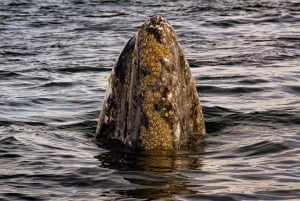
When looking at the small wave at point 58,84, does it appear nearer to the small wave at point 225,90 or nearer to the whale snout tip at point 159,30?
the small wave at point 225,90

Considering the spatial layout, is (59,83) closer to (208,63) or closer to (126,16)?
(208,63)

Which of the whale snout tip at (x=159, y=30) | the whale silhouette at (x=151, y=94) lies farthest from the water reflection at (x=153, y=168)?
the whale snout tip at (x=159, y=30)

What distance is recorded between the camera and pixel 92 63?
14625 millimetres

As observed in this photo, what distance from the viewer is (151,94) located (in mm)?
7578

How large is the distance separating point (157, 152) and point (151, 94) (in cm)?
53

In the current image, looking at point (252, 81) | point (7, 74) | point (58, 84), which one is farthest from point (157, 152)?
point (7, 74)

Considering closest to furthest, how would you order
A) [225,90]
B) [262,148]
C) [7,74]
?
[262,148], [225,90], [7,74]

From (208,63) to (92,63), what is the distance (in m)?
2.04

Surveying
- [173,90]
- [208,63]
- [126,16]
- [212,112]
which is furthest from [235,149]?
[126,16]

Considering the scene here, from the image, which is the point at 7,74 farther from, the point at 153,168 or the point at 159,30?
the point at 153,168

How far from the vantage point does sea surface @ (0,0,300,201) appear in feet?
21.8

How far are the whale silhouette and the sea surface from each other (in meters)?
0.19

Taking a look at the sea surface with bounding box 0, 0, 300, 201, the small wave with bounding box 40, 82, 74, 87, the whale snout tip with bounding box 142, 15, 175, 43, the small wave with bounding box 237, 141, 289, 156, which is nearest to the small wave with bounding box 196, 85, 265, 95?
the sea surface with bounding box 0, 0, 300, 201

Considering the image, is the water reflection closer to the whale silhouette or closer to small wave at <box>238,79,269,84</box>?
the whale silhouette
